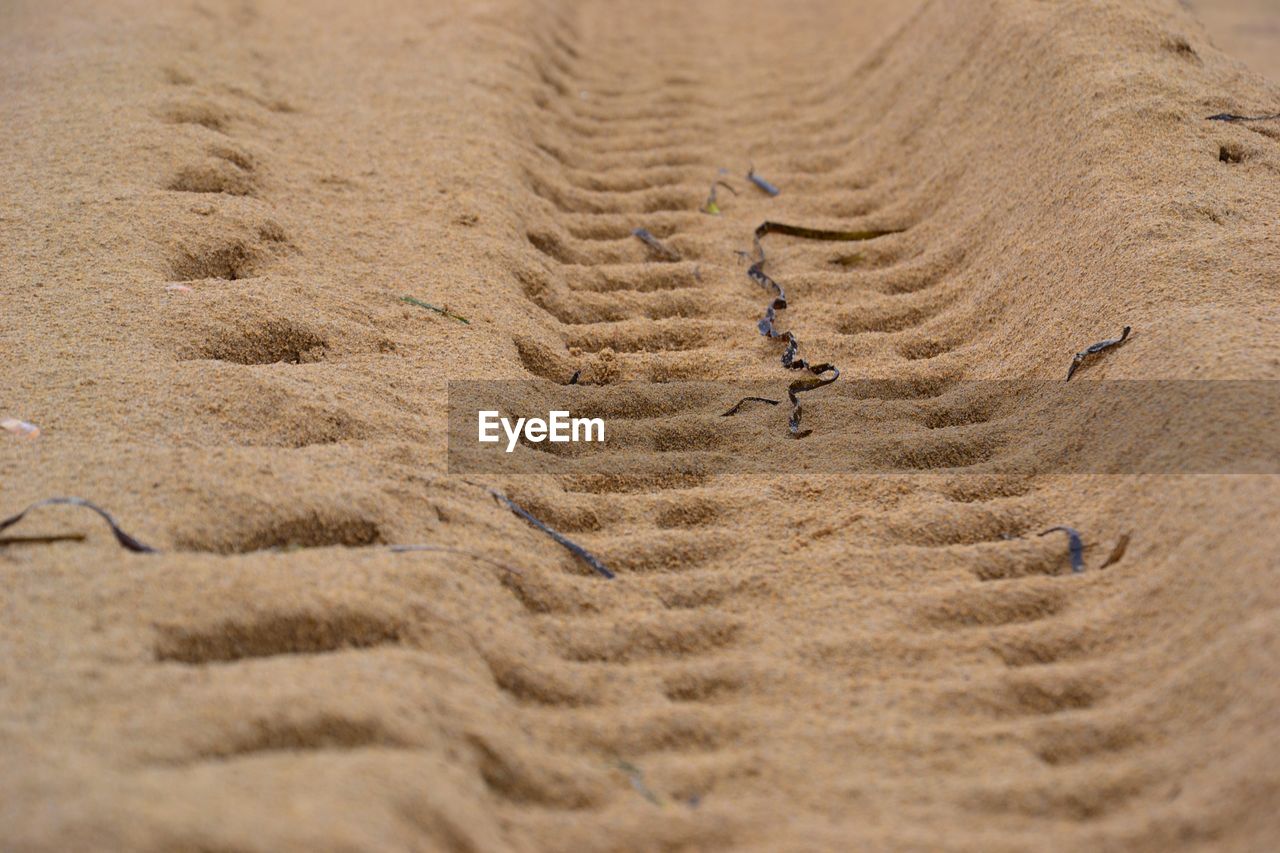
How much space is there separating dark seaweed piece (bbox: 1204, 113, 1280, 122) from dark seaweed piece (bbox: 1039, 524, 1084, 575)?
144cm

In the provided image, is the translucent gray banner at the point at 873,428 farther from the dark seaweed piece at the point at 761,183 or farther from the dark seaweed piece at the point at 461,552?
the dark seaweed piece at the point at 761,183

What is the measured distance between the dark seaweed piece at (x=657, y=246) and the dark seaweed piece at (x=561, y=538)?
121 cm

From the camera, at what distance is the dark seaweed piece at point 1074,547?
187 cm

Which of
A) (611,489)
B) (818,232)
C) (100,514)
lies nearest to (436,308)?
(611,489)

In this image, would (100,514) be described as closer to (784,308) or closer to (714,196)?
(784,308)

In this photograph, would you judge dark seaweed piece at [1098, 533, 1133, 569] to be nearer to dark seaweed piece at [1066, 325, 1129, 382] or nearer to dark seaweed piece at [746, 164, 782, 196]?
dark seaweed piece at [1066, 325, 1129, 382]

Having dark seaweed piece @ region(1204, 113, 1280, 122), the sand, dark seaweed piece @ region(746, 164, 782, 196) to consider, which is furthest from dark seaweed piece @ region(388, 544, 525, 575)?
dark seaweed piece @ region(1204, 113, 1280, 122)

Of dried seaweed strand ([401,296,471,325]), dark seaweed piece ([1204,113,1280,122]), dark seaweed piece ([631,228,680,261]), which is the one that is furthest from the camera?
dark seaweed piece ([631,228,680,261])

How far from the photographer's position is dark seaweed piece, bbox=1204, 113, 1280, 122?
111 inches

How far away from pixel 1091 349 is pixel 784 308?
79cm

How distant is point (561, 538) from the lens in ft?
6.44

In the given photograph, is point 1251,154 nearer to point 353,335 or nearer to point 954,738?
point 954,738

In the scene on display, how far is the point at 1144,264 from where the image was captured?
2.33 metres

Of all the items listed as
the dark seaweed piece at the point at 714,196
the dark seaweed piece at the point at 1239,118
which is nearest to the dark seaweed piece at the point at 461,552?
the dark seaweed piece at the point at 714,196
